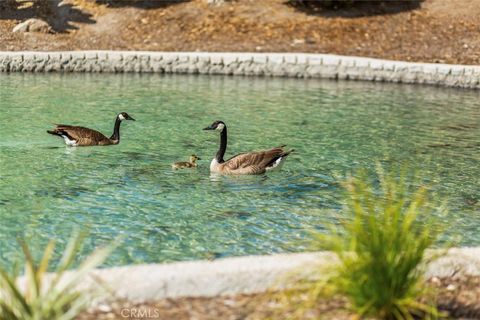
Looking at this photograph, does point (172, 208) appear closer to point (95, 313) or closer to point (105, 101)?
point (95, 313)

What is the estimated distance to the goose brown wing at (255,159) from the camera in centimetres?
1281

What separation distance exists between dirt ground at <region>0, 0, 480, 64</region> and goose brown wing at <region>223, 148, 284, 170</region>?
14.4 metres

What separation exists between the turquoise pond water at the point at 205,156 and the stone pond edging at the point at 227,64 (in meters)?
0.67

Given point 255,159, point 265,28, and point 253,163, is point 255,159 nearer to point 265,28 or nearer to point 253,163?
point 253,163

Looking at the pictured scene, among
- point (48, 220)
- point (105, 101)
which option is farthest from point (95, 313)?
point (105, 101)

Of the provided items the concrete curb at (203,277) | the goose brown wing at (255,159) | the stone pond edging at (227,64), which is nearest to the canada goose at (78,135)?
the goose brown wing at (255,159)

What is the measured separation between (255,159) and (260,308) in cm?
679

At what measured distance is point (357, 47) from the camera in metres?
27.2

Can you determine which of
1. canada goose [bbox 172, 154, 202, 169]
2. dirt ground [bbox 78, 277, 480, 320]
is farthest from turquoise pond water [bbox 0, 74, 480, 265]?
dirt ground [bbox 78, 277, 480, 320]

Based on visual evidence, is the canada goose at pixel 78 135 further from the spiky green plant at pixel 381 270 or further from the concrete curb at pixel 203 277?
the spiky green plant at pixel 381 270

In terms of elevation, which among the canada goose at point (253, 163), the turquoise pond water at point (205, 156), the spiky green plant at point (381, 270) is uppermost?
the spiky green plant at point (381, 270)

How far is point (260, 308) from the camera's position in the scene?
6.14 meters

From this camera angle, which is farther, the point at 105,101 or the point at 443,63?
the point at 443,63

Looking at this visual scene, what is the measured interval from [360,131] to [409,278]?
37.5 ft
